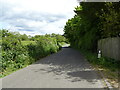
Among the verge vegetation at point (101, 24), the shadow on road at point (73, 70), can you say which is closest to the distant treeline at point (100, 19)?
the verge vegetation at point (101, 24)

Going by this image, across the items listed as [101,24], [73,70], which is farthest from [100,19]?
[73,70]

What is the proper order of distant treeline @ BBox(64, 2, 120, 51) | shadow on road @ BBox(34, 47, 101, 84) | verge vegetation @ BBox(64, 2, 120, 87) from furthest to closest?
1. distant treeline @ BBox(64, 2, 120, 51)
2. verge vegetation @ BBox(64, 2, 120, 87)
3. shadow on road @ BBox(34, 47, 101, 84)

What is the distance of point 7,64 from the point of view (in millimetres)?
9828

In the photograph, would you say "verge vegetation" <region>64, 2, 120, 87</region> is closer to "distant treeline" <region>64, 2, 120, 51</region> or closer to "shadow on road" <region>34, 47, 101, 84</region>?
"distant treeline" <region>64, 2, 120, 51</region>

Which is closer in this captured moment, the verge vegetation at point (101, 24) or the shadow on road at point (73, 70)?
the shadow on road at point (73, 70)

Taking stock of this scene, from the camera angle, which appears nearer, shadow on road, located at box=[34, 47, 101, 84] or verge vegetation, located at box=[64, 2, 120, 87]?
shadow on road, located at box=[34, 47, 101, 84]

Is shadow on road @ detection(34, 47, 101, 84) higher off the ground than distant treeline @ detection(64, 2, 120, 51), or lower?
lower

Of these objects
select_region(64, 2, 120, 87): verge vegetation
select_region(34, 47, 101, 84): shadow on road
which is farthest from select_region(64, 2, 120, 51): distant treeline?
select_region(34, 47, 101, 84): shadow on road

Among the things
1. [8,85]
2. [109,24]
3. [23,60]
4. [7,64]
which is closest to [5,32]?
[23,60]

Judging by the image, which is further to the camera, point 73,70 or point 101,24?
point 101,24

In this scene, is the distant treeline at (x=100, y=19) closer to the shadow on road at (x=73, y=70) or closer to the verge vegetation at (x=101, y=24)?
the verge vegetation at (x=101, y=24)

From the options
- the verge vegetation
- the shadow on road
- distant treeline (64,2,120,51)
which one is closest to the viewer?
the shadow on road

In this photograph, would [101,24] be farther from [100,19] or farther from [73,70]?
[73,70]

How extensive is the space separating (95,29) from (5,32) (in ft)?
31.7
